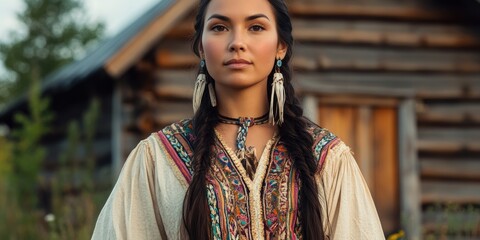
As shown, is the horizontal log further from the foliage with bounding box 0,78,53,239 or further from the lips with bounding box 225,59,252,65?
the lips with bounding box 225,59,252,65

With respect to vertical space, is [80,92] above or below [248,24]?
above

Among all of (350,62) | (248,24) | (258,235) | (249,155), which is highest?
(350,62)

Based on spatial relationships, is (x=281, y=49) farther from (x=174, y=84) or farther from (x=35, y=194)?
(x=35, y=194)

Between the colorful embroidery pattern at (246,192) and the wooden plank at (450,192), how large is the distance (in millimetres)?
7833

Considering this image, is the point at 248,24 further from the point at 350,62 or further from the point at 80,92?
the point at 80,92

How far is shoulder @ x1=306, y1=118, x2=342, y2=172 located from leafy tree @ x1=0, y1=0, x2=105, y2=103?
28567mm

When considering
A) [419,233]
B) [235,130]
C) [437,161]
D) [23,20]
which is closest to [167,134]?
[235,130]

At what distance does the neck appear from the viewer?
13.2ft

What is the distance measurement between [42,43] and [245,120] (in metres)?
29.6

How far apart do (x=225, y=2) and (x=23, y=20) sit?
29.4 metres

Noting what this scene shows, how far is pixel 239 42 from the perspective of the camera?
3861 mm

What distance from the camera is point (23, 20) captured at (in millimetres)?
32625

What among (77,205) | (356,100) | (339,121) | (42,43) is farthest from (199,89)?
(42,43)

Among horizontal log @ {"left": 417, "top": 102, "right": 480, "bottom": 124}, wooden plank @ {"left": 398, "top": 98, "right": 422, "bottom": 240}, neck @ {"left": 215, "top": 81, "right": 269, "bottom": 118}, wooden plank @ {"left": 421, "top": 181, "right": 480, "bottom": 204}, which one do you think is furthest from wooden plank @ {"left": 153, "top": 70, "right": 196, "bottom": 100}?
neck @ {"left": 215, "top": 81, "right": 269, "bottom": 118}
